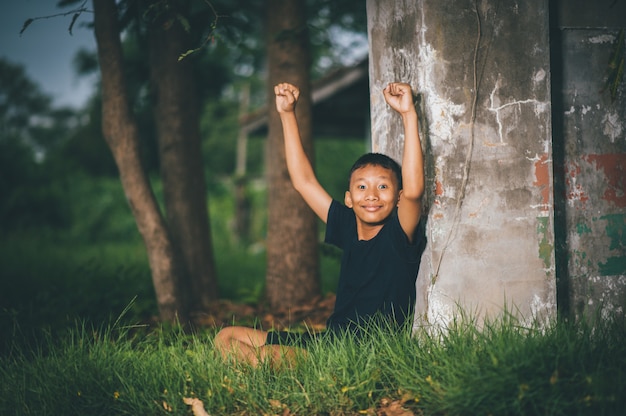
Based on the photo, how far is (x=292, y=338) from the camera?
3.13 m

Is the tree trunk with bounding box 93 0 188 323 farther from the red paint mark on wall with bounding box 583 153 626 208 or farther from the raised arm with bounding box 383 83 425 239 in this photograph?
the red paint mark on wall with bounding box 583 153 626 208

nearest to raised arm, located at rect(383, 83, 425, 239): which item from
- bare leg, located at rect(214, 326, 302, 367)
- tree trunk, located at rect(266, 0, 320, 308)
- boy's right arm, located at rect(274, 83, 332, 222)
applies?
boy's right arm, located at rect(274, 83, 332, 222)

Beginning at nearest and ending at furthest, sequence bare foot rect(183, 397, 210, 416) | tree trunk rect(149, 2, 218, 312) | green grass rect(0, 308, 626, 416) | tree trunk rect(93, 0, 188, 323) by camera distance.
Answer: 1. green grass rect(0, 308, 626, 416)
2. bare foot rect(183, 397, 210, 416)
3. tree trunk rect(93, 0, 188, 323)
4. tree trunk rect(149, 2, 218, 312)

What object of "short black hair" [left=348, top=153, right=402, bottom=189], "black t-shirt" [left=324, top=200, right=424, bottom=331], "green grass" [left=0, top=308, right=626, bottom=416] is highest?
"short black hair" [left=348, top=153, right=402, bottom=189]

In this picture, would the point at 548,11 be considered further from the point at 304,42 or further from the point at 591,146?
the point at 304,42

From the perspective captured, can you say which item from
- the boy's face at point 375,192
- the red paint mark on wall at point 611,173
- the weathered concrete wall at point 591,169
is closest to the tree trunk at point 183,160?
the boy's face at point 375,192

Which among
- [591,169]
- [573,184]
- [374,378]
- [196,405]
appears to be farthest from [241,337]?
[591,169]

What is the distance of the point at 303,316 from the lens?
498cm

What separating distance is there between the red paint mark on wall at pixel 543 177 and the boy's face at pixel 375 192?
2.52 ft

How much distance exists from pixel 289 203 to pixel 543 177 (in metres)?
2.89

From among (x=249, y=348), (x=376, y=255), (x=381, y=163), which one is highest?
(x=381, y=163)

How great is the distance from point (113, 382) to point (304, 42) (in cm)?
370

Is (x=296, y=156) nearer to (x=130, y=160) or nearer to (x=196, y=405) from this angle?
(x=196, y=405)

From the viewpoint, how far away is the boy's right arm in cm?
336
